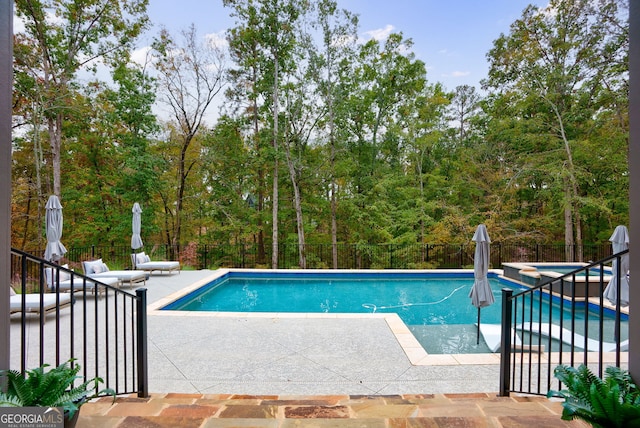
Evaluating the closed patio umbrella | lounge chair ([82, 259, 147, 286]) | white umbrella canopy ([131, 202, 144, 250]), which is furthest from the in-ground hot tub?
white umbrella canopy ([131, 202, 144, 250])

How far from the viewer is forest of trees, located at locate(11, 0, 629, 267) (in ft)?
39.7

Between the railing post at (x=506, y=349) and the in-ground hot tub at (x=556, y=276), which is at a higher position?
the railing post at (x=506, y=349)

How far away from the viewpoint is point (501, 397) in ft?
9.69

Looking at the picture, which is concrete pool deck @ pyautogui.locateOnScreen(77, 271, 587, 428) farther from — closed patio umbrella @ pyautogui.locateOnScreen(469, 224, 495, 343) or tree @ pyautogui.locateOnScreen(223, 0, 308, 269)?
tree @ pyautogui.locateOnScreen(223, 0, 308, 269)

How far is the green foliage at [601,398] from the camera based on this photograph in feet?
5.98

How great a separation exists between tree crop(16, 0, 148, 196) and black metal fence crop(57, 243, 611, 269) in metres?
4.46

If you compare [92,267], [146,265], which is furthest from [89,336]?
[146,265]

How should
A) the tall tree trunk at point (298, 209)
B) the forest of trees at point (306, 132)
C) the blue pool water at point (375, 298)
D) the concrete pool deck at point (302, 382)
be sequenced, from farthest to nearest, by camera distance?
the tall tree trunk at point (298, 209)
the forest of trees at point (306, 132)
the blue pool water at point (375, 298)
the concrete pool deck at point (302, 382)

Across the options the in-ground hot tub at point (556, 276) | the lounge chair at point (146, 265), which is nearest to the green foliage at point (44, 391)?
the in-ground hot tub at point (556, 276)

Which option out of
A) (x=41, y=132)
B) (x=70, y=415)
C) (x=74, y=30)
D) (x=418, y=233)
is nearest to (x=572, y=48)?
(x=418, y=233)

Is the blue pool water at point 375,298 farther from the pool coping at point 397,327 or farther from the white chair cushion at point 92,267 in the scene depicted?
the white chair cushion at point 92,267

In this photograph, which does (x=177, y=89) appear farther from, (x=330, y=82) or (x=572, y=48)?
(x=572, y=48)

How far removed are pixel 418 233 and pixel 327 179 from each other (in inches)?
173

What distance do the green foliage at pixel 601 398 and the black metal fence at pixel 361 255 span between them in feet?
39.0
